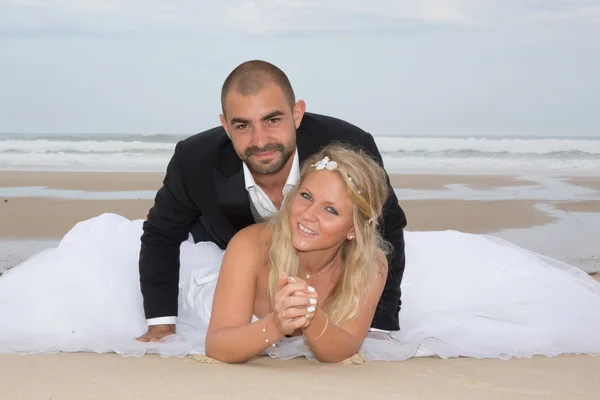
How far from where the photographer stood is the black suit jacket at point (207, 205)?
416cm

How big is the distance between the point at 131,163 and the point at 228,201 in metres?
18.0

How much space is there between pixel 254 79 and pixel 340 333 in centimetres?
130

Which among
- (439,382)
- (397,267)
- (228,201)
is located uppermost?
(228,201)

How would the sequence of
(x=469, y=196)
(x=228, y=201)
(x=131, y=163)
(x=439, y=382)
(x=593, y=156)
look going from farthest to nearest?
(x=593, y=156) → (x=131, y=163) → (x=469, y=196) → (x=228, y=201) → (x=439, y=382)

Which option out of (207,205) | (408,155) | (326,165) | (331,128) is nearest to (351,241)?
(326,165)

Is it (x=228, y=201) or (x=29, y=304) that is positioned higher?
(x=228, y=201)

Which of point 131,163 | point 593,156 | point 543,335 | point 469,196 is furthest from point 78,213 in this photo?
point 593,156

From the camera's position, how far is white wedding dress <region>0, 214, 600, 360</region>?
13.0 ft

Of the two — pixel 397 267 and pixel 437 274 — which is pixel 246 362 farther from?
pixel 437 274

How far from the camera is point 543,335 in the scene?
4.24 metres

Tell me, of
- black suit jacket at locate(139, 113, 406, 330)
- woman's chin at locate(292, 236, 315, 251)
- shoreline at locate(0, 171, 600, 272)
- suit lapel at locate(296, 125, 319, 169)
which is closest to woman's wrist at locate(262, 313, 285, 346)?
woman's chin at locate(292, 236, 315, 251)

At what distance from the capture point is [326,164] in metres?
3.67

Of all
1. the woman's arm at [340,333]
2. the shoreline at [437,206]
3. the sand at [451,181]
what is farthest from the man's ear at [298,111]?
the sand at [451,181]

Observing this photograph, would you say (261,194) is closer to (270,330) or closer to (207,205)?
(207,205)
